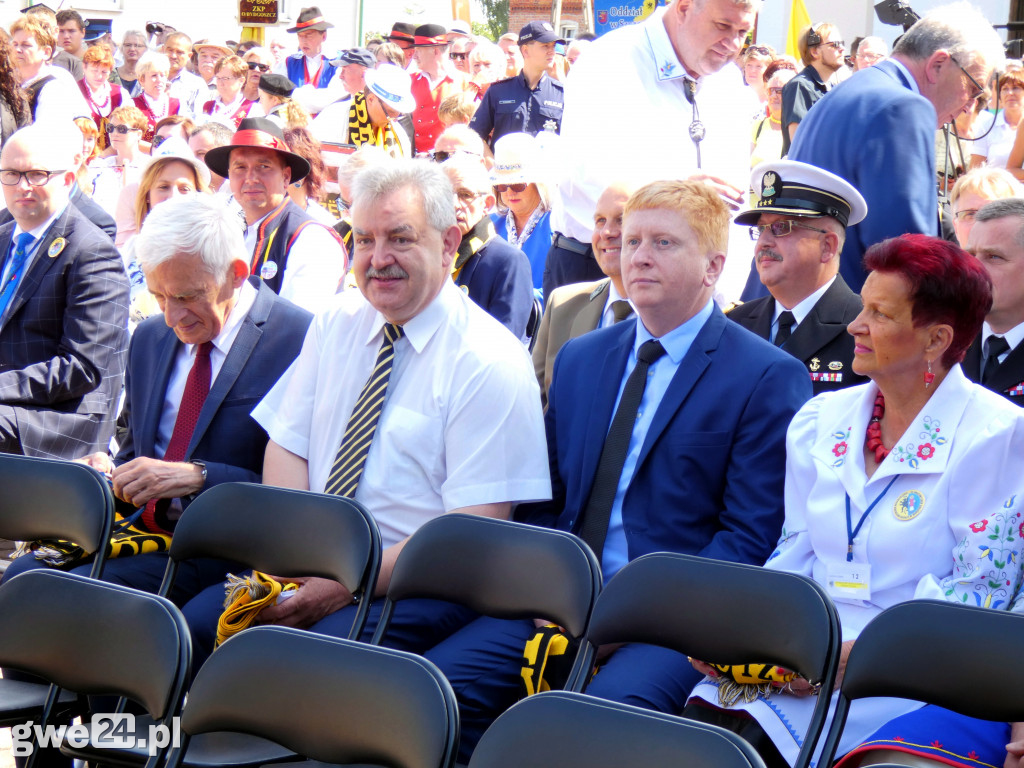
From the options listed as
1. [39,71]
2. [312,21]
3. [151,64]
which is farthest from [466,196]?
[312,21]

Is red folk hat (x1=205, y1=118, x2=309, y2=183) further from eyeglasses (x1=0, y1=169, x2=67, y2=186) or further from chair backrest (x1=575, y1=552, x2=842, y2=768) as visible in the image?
chair backrest (x1=575, y1=552, x2=842, y2=768)

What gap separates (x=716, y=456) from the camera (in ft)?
9.24

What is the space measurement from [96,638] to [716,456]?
153 centimetres

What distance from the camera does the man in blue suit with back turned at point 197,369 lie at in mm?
3266

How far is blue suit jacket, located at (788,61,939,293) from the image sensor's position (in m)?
3.51

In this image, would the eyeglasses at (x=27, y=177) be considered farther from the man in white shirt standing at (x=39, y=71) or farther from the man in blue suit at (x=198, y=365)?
the man in white shirt standing at (x=39, y=71)

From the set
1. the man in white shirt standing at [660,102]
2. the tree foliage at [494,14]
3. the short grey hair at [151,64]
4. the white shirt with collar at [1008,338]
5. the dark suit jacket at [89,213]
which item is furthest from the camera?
the tree foliage at [494,14]

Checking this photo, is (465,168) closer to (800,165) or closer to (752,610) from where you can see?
(800,165)

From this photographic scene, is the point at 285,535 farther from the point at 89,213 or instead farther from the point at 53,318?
the point at 89,213

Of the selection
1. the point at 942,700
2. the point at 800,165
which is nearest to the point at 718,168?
the point at 800,165

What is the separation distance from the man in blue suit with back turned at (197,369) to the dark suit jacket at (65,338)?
861 mm

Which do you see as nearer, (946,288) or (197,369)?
(946,288)

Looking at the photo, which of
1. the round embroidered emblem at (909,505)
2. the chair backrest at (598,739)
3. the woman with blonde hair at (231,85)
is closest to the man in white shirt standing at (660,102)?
the round embroidered emblem at (909,505)

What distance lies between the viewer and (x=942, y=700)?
2105mm
